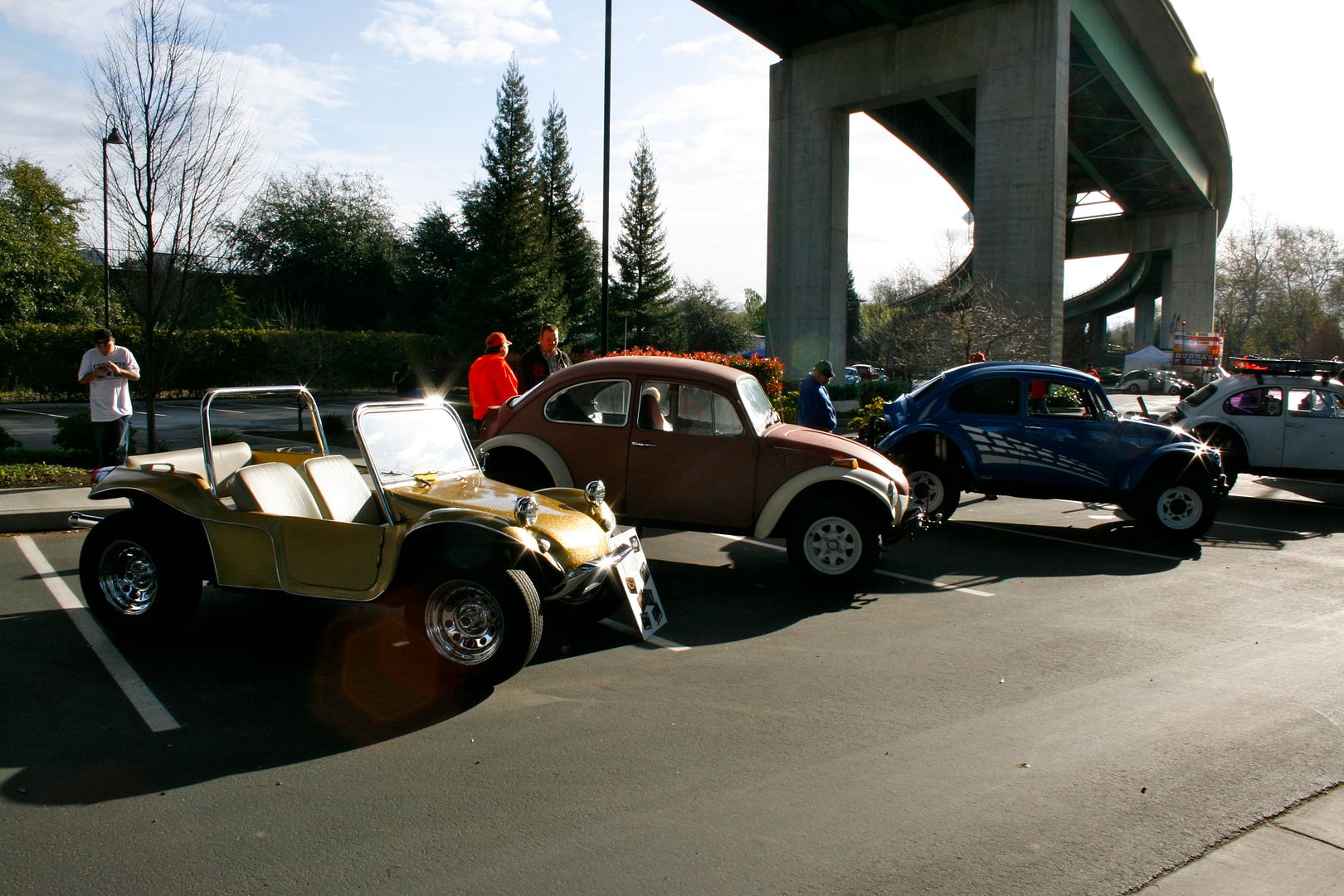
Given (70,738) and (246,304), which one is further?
(246,304)

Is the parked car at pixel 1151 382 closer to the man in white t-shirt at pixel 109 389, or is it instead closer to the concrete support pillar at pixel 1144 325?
the concrete support pillar at pixel 1144 325

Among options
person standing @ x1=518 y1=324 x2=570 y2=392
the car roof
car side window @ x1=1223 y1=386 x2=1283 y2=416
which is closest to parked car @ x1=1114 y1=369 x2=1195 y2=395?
car side window @ x1=1223 y1=386 x2=1283 y2=416

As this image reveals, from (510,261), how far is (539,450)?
31.9m

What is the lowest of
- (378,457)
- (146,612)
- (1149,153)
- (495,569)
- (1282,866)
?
(1282,866)

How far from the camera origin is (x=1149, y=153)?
44.2 metres

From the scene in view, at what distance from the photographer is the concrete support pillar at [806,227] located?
108 ft

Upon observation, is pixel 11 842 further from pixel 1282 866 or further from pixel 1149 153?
pixel 1149 153

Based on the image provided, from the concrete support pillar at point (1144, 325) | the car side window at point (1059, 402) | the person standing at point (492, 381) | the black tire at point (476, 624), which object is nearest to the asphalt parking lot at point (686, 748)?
the black tire at point (476, 624)

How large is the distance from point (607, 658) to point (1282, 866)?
3.50m

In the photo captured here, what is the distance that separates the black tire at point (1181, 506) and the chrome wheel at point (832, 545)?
14.4ft

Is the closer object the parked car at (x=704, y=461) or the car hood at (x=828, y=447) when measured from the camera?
the parked car at (x=704, y=461)

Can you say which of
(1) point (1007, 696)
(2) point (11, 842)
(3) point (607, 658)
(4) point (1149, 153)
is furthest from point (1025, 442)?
(4) point (1149, 153)

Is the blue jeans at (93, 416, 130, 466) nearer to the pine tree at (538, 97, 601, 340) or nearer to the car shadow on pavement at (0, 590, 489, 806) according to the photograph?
the car shadow on pavement at (0, 590, 489, 806)

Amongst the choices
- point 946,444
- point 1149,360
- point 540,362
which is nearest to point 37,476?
Answer: point 540,362
